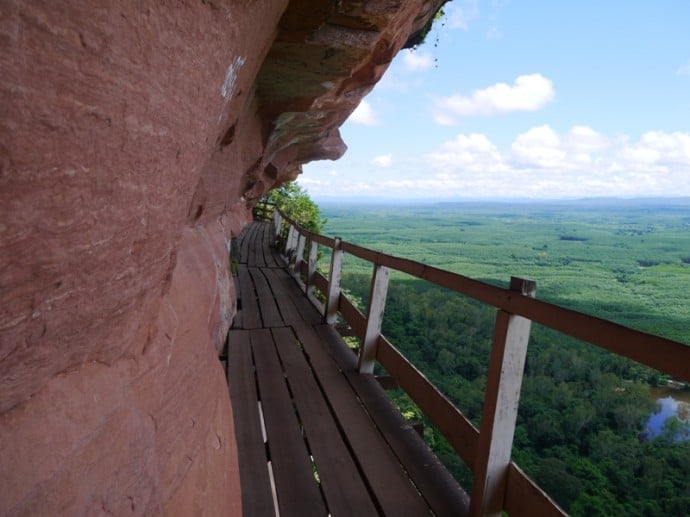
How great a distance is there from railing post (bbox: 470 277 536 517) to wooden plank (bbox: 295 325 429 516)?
44cm

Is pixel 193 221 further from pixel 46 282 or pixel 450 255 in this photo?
pixel 450 255

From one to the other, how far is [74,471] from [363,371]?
3078 mm

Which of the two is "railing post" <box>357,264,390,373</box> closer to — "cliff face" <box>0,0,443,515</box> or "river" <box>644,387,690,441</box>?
"cliff face" <box>0,0,443,515</box>

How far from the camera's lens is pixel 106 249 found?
118 cm

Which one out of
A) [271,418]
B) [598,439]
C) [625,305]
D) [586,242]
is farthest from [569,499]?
[586,242]

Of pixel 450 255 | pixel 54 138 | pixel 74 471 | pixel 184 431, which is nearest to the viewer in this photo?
pixel 54 138

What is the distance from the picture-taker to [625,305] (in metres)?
38.7

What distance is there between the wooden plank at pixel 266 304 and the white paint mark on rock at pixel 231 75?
13.2 feet

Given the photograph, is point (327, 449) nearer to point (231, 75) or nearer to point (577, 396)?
point (231, 75)

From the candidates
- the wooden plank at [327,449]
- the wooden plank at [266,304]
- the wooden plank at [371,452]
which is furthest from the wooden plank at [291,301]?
the wooden plank at [371,452]

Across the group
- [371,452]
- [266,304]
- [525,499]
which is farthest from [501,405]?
[266,304]

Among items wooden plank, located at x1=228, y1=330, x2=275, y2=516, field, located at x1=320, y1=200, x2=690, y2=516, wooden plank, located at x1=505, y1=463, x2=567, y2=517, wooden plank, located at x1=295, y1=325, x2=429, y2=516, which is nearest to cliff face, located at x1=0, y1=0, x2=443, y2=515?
wooden plank, located at x1=228, y1=330, x2=275, y2=516

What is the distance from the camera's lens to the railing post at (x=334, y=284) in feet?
17.7

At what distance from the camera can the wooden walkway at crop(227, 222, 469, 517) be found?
2.41 m
